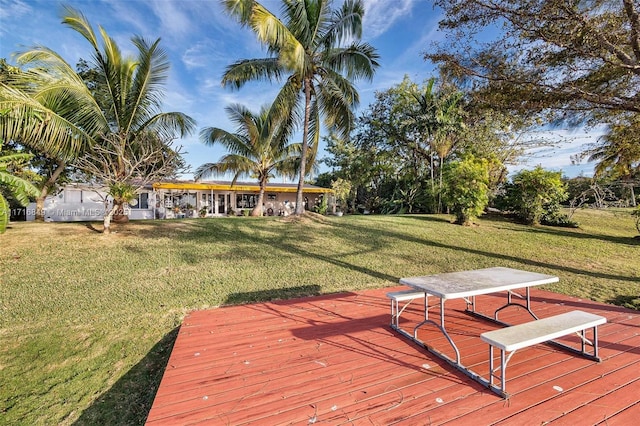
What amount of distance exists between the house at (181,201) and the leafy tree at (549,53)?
14954 millimetres

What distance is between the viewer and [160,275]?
609 cm

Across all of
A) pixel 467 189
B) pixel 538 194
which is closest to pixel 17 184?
pixel 467 189

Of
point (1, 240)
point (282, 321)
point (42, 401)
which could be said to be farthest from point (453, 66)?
point (1, 240)

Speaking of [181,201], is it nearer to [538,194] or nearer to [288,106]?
[288,106]

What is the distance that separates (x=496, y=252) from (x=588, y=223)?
9654mm

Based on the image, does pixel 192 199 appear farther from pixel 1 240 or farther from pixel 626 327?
pixel 626 327

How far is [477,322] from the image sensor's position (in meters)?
3.79

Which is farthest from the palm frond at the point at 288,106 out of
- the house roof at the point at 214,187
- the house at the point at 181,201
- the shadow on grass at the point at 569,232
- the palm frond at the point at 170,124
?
the shadow on grass at the point at 569,232

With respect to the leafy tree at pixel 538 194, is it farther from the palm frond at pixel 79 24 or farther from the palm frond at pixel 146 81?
the palm frond at pixel 79 24

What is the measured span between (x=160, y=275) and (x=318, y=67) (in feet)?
29.6

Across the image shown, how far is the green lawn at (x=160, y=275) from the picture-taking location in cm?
316

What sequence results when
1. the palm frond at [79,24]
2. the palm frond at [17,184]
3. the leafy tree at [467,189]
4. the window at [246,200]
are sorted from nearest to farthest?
the palm frond at [17,184], the palm frond at [79,24], the leafy tree at [467,189], the window at [246,200]

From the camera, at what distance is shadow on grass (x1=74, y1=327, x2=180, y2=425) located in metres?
2.64

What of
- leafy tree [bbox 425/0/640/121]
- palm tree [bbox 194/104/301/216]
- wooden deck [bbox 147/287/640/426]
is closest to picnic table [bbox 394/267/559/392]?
wooden deck [bbox 147/287/640/426]
